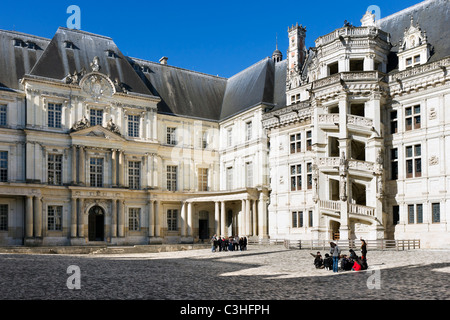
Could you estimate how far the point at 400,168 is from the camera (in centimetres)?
3362

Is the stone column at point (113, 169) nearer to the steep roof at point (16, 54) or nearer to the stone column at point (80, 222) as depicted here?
the stone column at point (80, 222)

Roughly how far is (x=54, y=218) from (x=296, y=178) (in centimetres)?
2163

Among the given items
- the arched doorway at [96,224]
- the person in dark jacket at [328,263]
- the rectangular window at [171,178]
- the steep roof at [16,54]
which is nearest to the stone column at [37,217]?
the arched doorway at [96,224]

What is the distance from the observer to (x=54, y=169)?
44.7 metres

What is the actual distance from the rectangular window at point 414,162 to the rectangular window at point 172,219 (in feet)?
83.3

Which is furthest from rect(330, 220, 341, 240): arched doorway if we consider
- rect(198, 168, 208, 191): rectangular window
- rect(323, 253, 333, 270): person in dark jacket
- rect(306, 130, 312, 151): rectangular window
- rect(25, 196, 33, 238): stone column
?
rect(25, 196, 33, 238): stone column

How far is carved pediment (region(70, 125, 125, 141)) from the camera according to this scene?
45.6 meters

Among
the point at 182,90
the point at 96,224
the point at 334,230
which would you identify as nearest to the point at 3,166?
the point at 96,224

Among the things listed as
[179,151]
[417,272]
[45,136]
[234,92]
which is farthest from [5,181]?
[417,272]

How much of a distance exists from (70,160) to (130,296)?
33.5 m

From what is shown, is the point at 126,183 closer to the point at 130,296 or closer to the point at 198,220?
the point at 198,220
